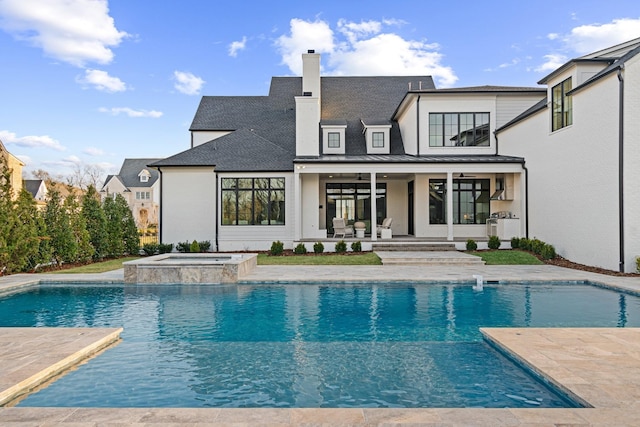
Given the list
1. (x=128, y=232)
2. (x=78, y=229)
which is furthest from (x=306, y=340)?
(x=128, y=232)

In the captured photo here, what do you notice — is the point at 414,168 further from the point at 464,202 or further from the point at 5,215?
the point at 5,215

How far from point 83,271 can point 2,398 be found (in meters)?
10.5

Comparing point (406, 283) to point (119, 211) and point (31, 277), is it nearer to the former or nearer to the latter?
point (31, 277)

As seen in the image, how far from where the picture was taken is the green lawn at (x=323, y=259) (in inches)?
594

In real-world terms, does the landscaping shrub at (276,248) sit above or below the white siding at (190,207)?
below

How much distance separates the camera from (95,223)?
56.0ft

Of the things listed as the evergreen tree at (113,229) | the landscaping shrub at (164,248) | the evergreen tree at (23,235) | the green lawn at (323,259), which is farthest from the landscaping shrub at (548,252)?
the evergreen tree at (23,235)

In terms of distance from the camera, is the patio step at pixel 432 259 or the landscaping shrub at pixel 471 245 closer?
the patio step at pixel 432 259

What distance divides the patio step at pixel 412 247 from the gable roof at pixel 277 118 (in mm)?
5344

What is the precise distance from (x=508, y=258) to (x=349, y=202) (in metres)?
8.55

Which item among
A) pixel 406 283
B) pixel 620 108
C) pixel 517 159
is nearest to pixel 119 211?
pixel 406 283

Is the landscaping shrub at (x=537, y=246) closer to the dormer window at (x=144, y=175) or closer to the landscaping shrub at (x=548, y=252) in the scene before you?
the landscaping shrub at (x=548, y=252)

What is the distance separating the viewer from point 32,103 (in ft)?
85.1

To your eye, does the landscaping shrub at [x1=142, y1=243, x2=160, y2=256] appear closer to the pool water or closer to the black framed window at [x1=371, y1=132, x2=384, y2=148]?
the pool water
